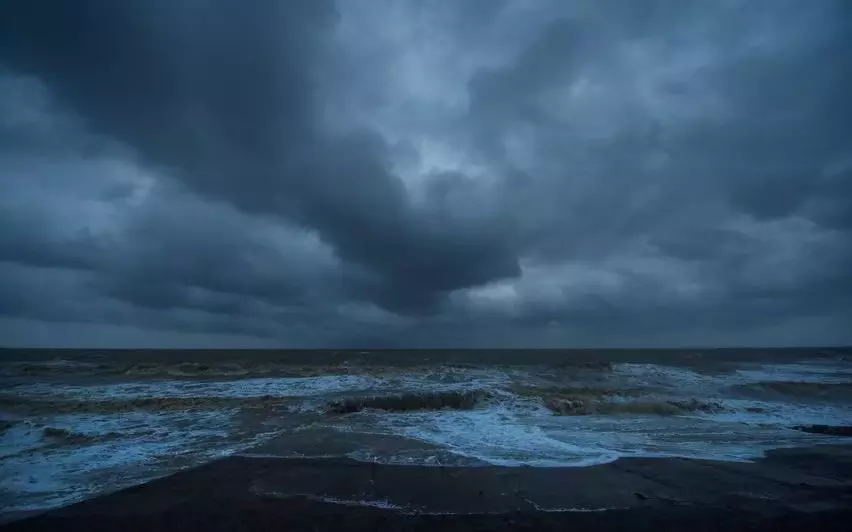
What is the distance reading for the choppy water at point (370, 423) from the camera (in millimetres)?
11227

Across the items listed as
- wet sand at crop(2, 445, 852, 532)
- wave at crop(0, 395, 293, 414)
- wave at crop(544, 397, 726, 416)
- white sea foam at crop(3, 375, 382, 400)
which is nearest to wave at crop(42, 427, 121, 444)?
wave at crop(0, 395, 293, 414)

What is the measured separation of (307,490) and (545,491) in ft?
16.7

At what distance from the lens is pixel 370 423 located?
54.4 ft

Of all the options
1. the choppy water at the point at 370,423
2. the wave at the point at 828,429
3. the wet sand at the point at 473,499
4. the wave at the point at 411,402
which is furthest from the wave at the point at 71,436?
the wave at the point at 828,429

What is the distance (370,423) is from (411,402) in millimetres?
5199

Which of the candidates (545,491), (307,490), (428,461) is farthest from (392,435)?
(545,491)

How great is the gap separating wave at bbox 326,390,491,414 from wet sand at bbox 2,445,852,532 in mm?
9367

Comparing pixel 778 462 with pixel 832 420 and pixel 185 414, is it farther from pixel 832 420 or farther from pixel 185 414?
pixel 185 414

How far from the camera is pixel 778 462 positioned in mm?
11227

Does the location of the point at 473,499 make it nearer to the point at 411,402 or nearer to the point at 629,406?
the point at 411,402

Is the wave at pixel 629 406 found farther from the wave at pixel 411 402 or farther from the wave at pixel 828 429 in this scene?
the wave at pixel 828 429

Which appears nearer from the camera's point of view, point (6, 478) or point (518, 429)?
point (6, 478)

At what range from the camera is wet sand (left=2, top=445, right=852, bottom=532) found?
7.16m

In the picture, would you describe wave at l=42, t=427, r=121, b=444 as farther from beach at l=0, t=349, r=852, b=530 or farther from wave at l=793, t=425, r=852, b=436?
wave at l=793, t=425, r=852, b=436
